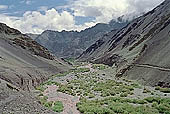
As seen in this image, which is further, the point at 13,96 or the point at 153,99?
the point at 153,99

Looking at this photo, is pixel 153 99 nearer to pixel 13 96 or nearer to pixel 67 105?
pixel 67 105

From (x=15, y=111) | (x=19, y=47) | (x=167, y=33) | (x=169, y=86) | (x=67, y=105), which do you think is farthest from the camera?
(x=19, y=47)

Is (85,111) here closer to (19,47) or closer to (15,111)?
(15,111)

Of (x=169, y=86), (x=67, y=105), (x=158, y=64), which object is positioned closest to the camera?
(x=67, y=105)

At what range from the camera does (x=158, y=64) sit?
50719mm

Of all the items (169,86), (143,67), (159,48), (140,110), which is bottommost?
(140,110)

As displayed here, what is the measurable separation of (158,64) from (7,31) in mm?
71494

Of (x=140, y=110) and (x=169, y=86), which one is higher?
(x=169, y=86)

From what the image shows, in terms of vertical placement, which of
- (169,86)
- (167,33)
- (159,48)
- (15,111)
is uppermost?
(167,33)

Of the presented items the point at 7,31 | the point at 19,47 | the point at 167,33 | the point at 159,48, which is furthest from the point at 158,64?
the point at 7,31

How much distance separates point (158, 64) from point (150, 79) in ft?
17.2

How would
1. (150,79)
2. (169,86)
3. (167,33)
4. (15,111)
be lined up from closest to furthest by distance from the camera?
(15,111) → (169,86) → (150,79) → (167,33)

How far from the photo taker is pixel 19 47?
89.4m

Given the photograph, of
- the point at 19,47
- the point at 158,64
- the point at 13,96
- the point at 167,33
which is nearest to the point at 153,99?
the point at 13,96
